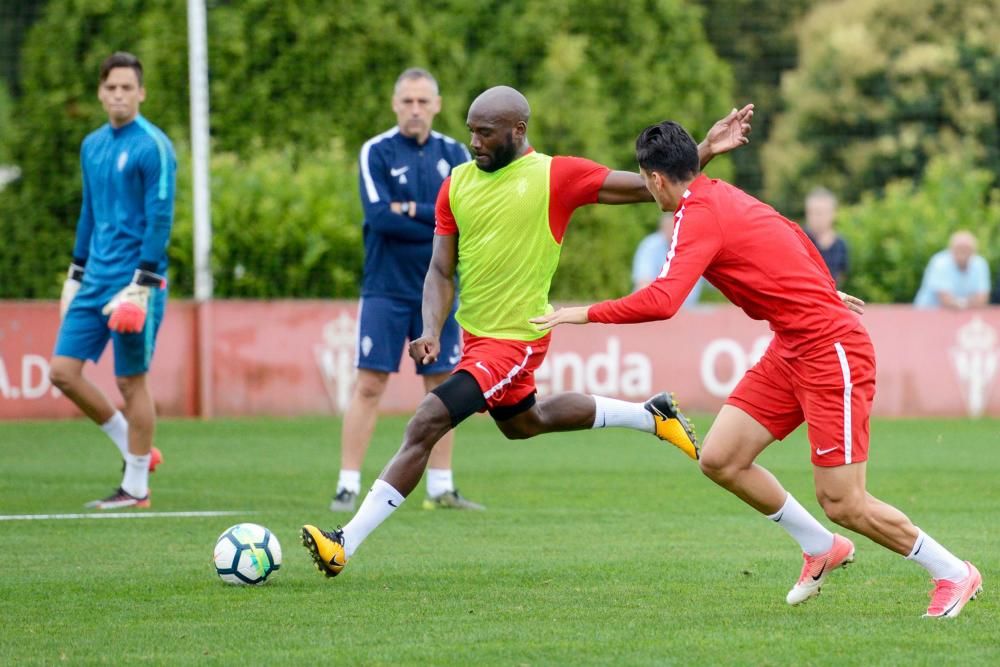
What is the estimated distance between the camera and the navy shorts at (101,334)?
32.4 ft

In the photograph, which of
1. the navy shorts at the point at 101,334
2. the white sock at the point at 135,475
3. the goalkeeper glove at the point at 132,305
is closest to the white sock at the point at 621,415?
the goalkeeper glove at the point at 132,305

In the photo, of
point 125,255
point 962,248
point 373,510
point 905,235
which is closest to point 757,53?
point 905,235

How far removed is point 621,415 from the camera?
8477 mm

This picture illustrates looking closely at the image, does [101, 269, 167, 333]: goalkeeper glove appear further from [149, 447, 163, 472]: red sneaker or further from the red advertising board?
the red advertising board

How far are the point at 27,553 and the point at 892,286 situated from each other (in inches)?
524

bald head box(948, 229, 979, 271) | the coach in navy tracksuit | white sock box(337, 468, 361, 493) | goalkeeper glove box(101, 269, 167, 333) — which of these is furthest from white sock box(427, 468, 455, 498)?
bald head box(948, 229, 979, 271)

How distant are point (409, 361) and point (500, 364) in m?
9.10

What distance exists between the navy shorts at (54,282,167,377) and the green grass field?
89cm

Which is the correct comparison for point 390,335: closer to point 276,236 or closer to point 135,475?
point 135,475

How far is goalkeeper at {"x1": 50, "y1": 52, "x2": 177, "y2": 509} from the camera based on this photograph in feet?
32.2

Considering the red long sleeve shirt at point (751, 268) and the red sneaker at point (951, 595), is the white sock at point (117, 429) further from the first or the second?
the red sneaker at point (951, 595)

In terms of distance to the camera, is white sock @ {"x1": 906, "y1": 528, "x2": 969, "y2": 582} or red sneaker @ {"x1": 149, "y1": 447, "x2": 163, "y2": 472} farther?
red sneaker @ {"x1": 149, "y1": 447, "x2": 163, "y2": 472}

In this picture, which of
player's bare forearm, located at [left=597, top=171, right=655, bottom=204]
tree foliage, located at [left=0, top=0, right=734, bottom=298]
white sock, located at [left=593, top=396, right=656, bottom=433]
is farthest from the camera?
tree foliage, located at [left=0, top=0, right=734, bottom=298]

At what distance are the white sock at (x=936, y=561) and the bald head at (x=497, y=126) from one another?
246cm
